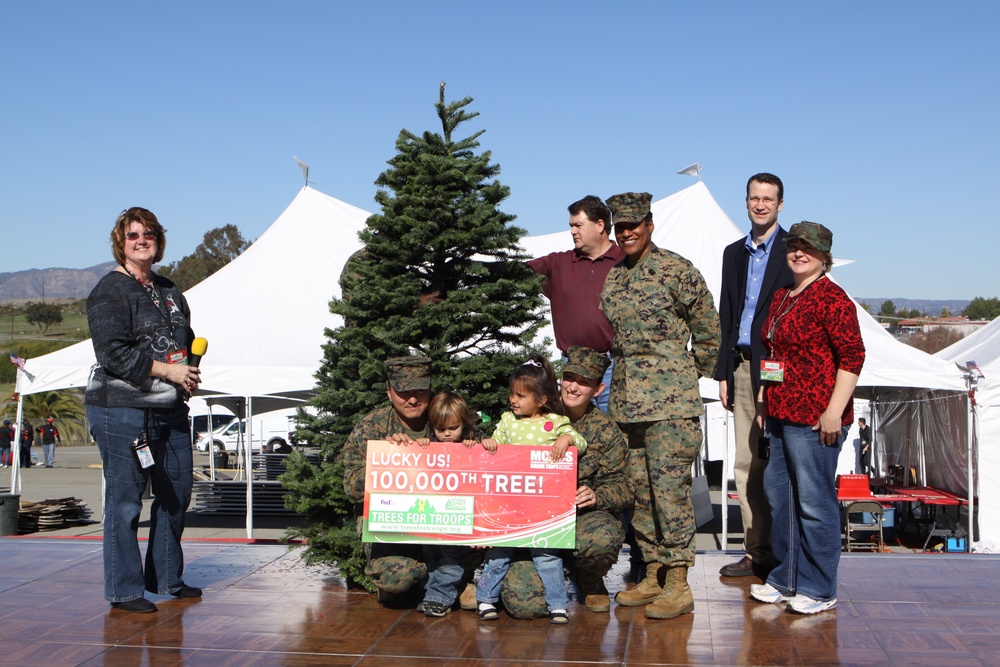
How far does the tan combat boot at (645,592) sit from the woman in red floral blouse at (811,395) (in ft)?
2.05

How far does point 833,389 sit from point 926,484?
11.3 m

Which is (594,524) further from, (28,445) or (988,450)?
(28,445)

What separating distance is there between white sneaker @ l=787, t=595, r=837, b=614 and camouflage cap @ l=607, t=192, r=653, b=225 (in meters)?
1.90

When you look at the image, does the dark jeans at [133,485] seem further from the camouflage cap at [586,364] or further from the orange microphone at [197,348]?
the camouflage cap at [586,364]

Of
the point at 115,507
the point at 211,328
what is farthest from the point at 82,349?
the point at 115,507

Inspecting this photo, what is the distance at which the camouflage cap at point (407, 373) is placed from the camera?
4.55 meters

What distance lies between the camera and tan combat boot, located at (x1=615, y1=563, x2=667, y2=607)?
4.73 meters

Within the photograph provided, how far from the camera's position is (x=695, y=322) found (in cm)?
465

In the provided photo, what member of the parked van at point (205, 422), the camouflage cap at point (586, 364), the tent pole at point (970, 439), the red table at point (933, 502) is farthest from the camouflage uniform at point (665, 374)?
the parked van at point (205, 422)

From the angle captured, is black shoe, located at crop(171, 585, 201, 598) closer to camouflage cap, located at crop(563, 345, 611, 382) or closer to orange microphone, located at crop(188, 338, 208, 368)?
orange microphone, located at crop(188, 338, 208, 368)

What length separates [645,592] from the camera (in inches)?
187

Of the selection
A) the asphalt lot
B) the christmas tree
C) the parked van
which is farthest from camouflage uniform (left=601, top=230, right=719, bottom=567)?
the parked van

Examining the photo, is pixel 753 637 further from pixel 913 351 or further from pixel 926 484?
pixel 926 484

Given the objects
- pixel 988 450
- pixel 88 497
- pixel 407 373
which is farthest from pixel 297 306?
pixel 407 373
